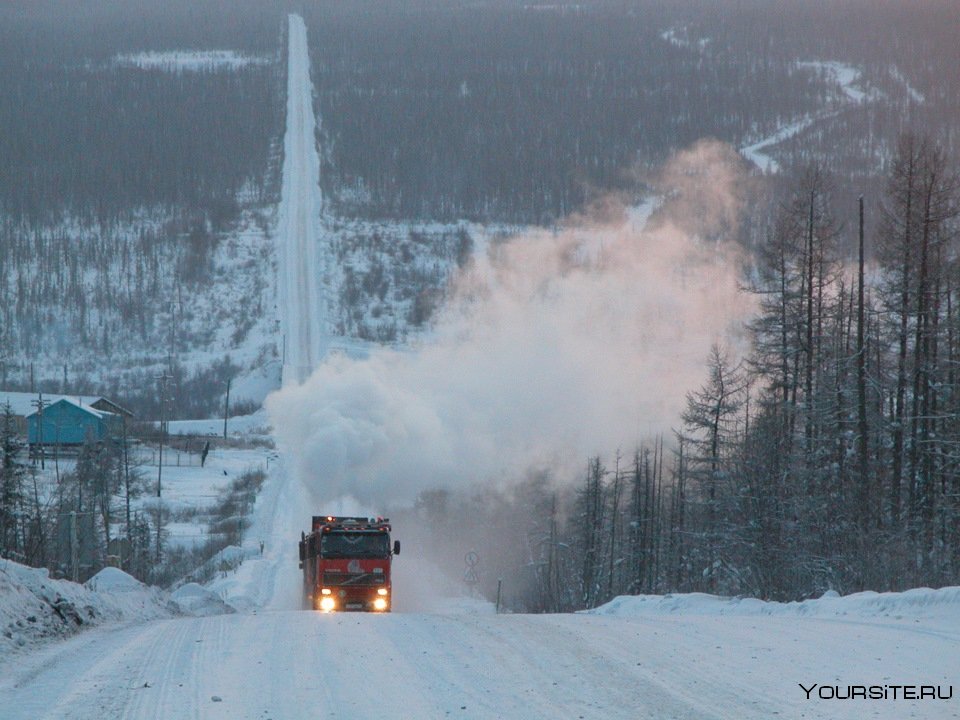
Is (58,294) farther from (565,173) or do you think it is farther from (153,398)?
(565,173)

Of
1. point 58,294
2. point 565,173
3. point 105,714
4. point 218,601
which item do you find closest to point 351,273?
point 58,294

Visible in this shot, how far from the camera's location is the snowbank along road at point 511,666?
38.8ft

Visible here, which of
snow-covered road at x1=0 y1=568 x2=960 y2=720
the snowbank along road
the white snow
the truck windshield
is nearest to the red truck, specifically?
the truck windshield

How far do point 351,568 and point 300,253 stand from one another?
109m

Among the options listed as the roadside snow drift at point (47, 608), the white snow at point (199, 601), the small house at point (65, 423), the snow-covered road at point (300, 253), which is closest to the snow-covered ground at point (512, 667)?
the roadside snow drift at point (47, 608)

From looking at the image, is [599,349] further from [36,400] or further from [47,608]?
[47,608]

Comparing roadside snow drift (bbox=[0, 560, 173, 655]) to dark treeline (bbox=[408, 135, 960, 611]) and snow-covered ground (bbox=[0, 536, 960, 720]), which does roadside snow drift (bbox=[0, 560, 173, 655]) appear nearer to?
snow-covered ground (bbox=[0, 536, 960, 720])

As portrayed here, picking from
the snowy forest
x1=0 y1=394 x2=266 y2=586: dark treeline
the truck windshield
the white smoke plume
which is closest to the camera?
the truck windshield

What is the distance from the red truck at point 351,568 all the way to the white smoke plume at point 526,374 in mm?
22305

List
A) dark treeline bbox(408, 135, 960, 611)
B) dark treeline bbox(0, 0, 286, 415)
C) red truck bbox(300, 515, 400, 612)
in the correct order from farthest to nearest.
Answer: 1. dark treeline bbox(0, 0, 286, 415)
2. dark treeline bbox(408, 135, 960, 611)
3. red truck bbox(300, 515, 400, 612)

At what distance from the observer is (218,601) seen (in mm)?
31688

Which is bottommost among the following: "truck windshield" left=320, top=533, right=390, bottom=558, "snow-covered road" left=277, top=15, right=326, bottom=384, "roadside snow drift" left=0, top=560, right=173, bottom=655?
"truck windshield" left=320, top=533, right=390, bottom=558

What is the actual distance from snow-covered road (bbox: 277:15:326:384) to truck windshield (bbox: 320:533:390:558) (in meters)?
62.9

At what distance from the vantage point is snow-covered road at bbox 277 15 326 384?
104m
